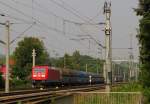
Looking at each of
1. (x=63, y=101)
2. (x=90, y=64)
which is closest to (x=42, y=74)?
(x=63, y=101)

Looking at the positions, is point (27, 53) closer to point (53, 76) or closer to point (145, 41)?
point (53, 76)

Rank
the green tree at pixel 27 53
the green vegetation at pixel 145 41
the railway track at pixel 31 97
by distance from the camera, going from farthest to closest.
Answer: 1. the green tree at pixel 27 53
2. the railway track at pixel 31 97
3. the green vegetation at pixel 145 41

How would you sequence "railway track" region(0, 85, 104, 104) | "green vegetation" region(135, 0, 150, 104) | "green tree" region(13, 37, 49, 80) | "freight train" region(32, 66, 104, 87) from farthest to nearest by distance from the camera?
"green tree" region(13, 37, 49, 80) → "freight train" region(32, 66, 104, 87) → "railway track" region(0, 85, 104, 104) → "green vegetation" region(135, 0, 150, 104)

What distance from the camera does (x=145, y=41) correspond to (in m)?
18.9

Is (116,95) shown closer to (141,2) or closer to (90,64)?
(141,2)

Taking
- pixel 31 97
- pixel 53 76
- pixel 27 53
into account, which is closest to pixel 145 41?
pixel 31 97

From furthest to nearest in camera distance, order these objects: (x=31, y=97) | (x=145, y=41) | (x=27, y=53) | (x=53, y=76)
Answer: (x=27, y=53)
(x=53, y=76)
(x=31, y=97)
(x=145, y=41)

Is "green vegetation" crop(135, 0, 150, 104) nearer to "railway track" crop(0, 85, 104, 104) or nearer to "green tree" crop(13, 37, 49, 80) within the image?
"railway track" crop(0, 85, 104, 104)

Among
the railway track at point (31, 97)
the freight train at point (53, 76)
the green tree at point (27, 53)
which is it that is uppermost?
the green tree at point (27, 53)

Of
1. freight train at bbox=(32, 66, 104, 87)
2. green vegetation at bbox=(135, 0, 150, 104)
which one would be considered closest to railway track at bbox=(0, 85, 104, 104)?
green vegetation at bbox=(135, 0, 150, 104)

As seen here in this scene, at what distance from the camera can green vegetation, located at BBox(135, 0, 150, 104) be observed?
1845cm

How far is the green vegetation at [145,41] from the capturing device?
18.5m

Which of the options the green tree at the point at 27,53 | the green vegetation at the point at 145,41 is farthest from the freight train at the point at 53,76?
the green vegetation at the point at 145,41

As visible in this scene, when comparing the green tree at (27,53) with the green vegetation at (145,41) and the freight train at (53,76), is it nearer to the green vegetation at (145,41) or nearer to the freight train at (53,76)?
the freight train at (53,76)
